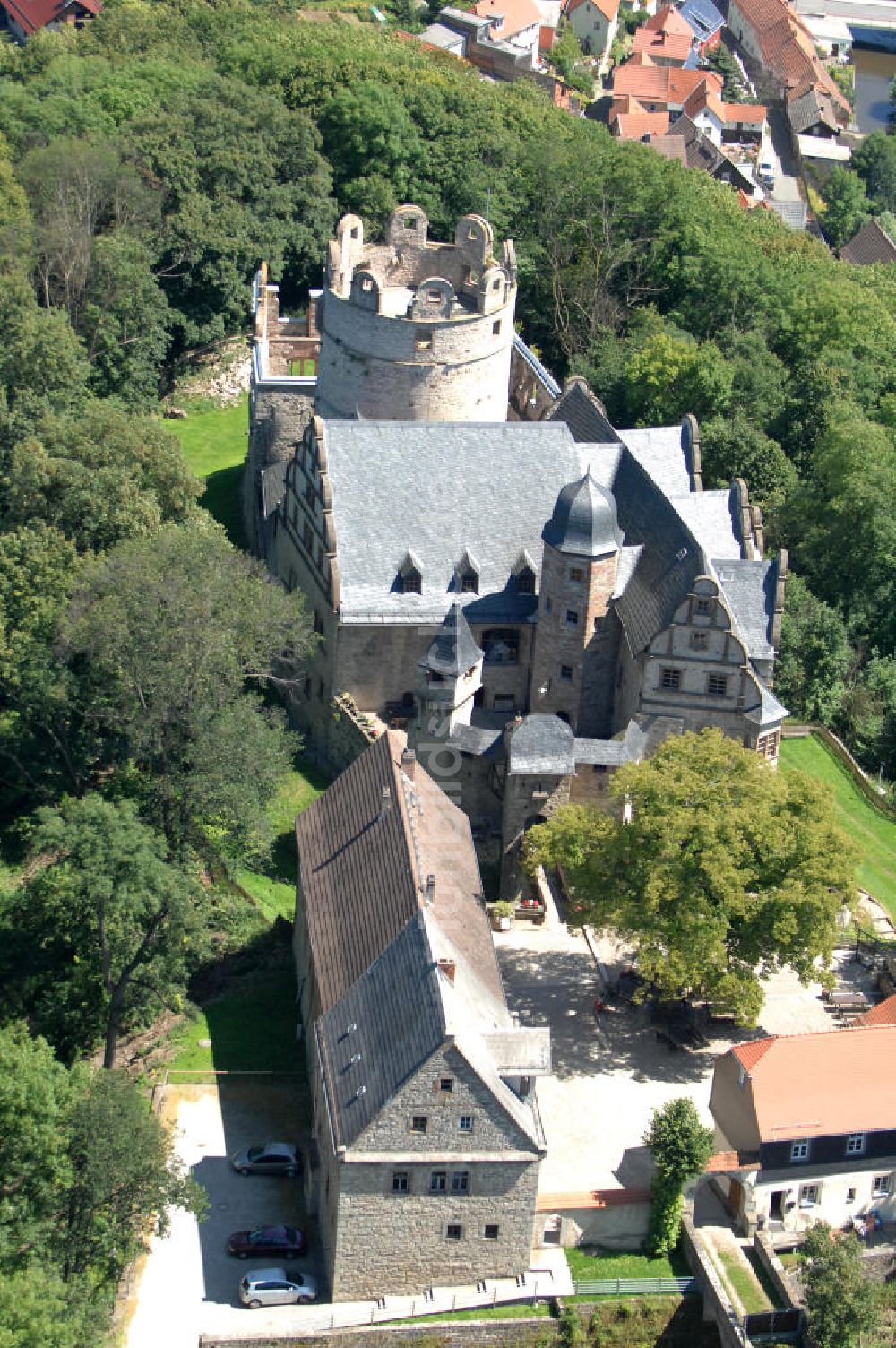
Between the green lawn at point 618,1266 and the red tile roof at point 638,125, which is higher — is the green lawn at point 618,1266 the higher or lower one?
the higher one

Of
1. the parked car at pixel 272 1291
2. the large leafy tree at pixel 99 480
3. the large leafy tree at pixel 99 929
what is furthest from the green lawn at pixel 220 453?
the parked car at pixel 272 1291

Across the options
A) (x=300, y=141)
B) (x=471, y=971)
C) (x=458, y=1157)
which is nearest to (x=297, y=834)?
(x=471, y=971)

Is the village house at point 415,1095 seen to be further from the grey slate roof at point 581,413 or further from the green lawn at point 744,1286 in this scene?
the grey slate roof at point 581,413

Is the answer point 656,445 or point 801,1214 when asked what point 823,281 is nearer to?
point 656,445

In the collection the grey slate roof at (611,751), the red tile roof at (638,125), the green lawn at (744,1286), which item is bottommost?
the red tile roof at (638,125)

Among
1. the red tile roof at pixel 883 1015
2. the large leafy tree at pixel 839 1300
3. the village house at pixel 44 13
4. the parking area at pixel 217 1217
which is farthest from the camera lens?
the village house at pixel 44 13

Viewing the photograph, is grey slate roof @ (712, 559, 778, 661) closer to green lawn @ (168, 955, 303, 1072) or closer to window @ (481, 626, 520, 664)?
window @ (481, 626, 520, 664)
